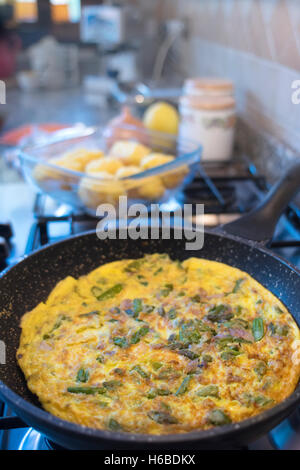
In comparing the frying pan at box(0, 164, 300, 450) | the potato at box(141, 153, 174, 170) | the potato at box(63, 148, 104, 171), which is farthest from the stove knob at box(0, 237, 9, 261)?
the potato at box(141, 153, 174, 170)

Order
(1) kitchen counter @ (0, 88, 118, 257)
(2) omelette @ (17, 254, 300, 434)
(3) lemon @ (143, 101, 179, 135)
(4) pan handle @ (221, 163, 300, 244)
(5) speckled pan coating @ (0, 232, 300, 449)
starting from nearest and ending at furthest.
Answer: (5) speckled pan coating @ (0, 232, 300, 449), (2) omelette @ (17, 254, 300, 434), (4) pan handle @ (221, 163, 300, 244), (1) kitchen counter @ (0, 88, 118, 257), (3) lemon @ (143, 101, 179, 135)

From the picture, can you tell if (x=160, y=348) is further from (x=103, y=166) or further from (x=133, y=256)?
(x=103, y=166)

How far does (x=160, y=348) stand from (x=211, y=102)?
85 cm

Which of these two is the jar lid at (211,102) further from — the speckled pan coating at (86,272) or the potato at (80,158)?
the speckled pan coating at (86,272)

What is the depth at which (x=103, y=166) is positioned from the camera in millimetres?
1034

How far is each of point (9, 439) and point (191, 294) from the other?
0.37m

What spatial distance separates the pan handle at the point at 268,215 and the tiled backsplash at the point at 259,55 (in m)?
0.26

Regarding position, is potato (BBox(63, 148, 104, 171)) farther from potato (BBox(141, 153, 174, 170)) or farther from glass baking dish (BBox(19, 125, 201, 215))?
potato (BBox(141, 153, 174, 170))

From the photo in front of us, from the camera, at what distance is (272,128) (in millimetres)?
1296

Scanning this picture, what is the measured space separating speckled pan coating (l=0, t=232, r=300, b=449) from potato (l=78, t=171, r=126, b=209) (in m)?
0.15

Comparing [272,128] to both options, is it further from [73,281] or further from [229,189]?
[73,281]

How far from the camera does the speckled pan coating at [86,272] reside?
42 cm

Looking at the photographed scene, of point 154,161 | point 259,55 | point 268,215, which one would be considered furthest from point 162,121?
point 268,215

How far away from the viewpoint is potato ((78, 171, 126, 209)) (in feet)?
3.09
